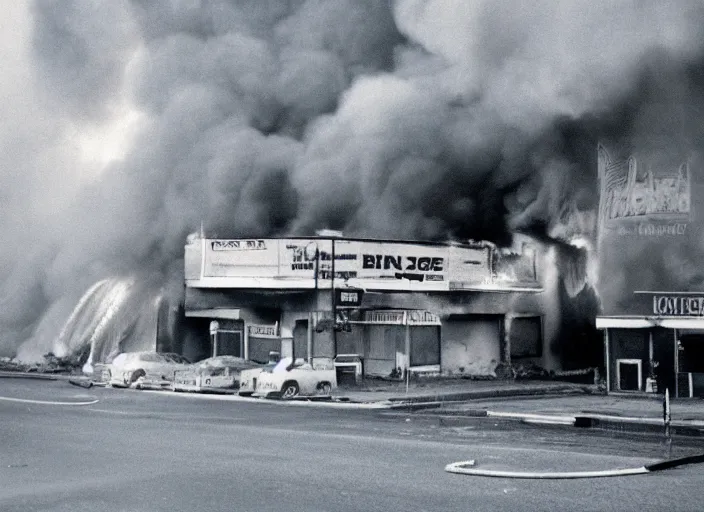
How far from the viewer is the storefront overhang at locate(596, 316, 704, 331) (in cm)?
2931

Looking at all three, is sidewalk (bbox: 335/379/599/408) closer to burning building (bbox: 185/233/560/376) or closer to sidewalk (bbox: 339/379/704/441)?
sidewalk (bbox: 339/379/704/441)

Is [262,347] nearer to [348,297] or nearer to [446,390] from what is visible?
[348,297]

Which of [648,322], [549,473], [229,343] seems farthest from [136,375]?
[549,473]

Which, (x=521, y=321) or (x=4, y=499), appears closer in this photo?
(x=4, y=499)

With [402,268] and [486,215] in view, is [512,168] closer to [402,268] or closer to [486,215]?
[486,215]

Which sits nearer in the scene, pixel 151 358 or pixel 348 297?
pixel 151 358

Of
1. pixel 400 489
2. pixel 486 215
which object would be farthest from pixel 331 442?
pixel 486 215

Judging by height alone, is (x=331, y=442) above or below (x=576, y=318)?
below

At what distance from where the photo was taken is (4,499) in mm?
11891

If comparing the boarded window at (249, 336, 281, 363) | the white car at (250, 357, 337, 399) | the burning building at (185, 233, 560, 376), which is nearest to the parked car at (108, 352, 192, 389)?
the white car at (250, 357, 337, 399)

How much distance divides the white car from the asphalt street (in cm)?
583

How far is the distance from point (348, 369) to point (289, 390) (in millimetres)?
8669

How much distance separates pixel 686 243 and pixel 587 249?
36.8 feet

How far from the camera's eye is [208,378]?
3331 cm
